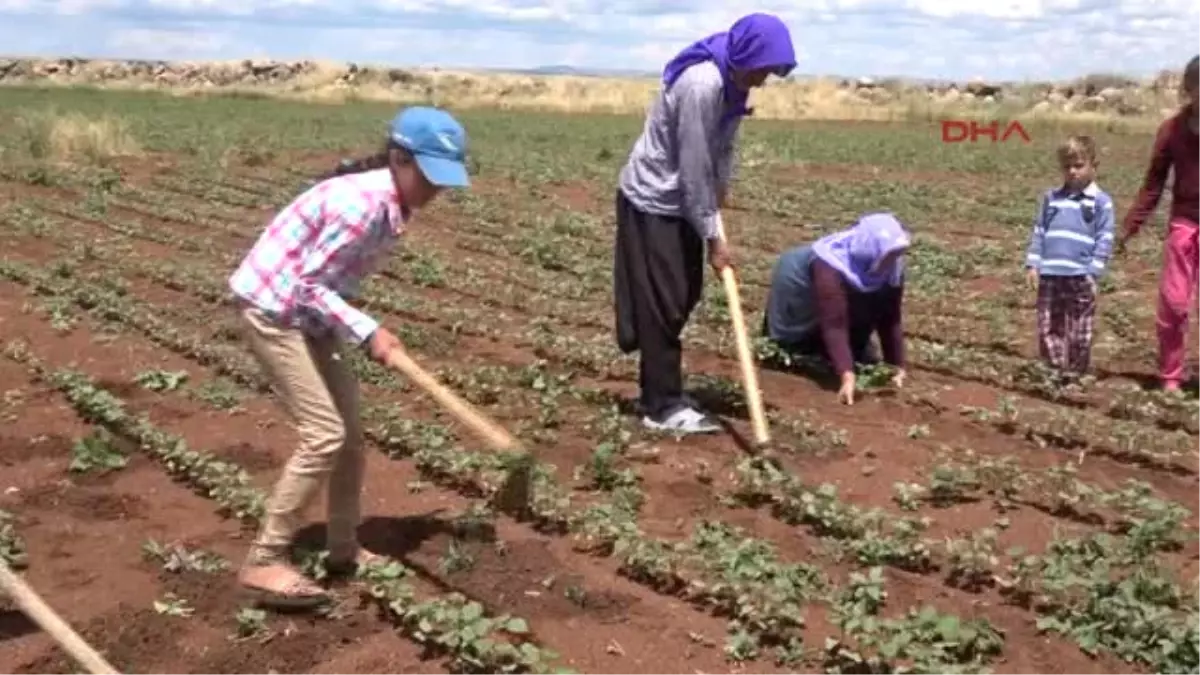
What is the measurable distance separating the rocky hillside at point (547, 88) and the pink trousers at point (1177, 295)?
28697mm

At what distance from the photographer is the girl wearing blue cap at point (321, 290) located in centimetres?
378

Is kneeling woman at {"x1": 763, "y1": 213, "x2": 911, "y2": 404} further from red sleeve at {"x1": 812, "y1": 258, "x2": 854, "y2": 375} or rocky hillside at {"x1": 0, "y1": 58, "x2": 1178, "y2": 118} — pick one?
rocky hillside at {"x1": 0, "y1": 58, "x2": 1178, "y2": 118}

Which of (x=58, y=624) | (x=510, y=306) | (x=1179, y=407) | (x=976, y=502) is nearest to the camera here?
(x=58, y=624)

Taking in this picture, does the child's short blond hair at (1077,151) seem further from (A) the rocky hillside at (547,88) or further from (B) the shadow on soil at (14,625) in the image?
(A) the rocky hillside at (547,88)

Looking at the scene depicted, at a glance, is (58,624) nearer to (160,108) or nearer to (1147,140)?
(1147,140)

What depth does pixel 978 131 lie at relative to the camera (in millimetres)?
29719

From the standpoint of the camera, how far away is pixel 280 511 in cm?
402

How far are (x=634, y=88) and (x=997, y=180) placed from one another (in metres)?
32.7

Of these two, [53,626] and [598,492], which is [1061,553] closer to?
[598,492]

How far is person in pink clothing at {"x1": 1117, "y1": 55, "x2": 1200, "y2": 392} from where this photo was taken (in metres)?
6.52

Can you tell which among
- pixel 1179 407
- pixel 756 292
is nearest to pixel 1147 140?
pixel 756 292

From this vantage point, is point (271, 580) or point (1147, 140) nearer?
point (271, 580)

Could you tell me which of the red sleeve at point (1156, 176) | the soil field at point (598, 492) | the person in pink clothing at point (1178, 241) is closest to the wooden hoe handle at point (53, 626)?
the soil field at point (598, 492)

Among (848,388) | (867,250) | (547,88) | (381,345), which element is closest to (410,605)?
(381,345)
